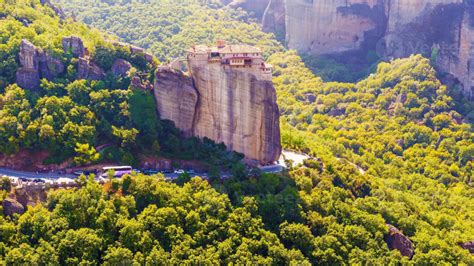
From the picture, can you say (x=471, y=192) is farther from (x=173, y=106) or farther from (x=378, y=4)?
(x=378, y=4)

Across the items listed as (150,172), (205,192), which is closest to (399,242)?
(205,192)

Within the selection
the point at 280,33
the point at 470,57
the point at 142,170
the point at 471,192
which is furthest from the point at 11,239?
the point at 280,33

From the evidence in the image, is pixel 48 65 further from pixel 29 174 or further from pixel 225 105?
pixel 225 105

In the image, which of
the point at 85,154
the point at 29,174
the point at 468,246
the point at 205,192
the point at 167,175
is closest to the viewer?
the point at 205,192

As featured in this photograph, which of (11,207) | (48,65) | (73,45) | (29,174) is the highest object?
(73,45)

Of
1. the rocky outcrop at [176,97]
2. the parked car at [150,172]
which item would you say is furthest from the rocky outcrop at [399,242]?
the rocky outcrop at [176,97]

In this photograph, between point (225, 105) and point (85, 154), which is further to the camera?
point (225, 105)
